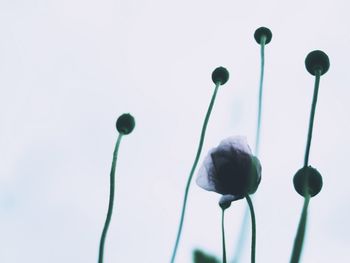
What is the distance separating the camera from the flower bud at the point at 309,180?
1.04 feet

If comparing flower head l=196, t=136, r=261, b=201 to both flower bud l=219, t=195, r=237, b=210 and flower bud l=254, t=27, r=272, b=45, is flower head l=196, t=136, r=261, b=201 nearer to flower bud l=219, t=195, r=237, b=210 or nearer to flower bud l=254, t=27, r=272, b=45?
flower bud l=219, t=195, r=237, b=210

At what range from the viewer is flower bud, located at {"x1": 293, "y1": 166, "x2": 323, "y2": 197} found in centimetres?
32

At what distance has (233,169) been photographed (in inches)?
14.9

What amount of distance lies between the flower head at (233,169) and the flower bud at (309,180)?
1.8 inches

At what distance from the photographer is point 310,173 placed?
0.32 m

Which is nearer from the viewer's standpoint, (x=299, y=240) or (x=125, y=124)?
(x=299, y=240)

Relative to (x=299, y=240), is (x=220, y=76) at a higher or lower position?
higher

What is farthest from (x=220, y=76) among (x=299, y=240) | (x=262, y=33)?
(x=299, y=240)

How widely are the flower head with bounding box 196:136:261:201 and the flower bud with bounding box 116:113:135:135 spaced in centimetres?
8

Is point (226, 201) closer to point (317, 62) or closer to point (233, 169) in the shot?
point (233, 169)

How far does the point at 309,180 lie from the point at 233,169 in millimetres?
78

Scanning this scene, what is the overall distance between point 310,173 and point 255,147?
2.0 inches

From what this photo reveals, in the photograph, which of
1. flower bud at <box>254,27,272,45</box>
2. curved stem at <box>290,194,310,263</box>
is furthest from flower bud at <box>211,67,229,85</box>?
curved stem at <box>290,194,310,263</box>

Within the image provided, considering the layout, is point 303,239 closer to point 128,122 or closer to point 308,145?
point 308,145
